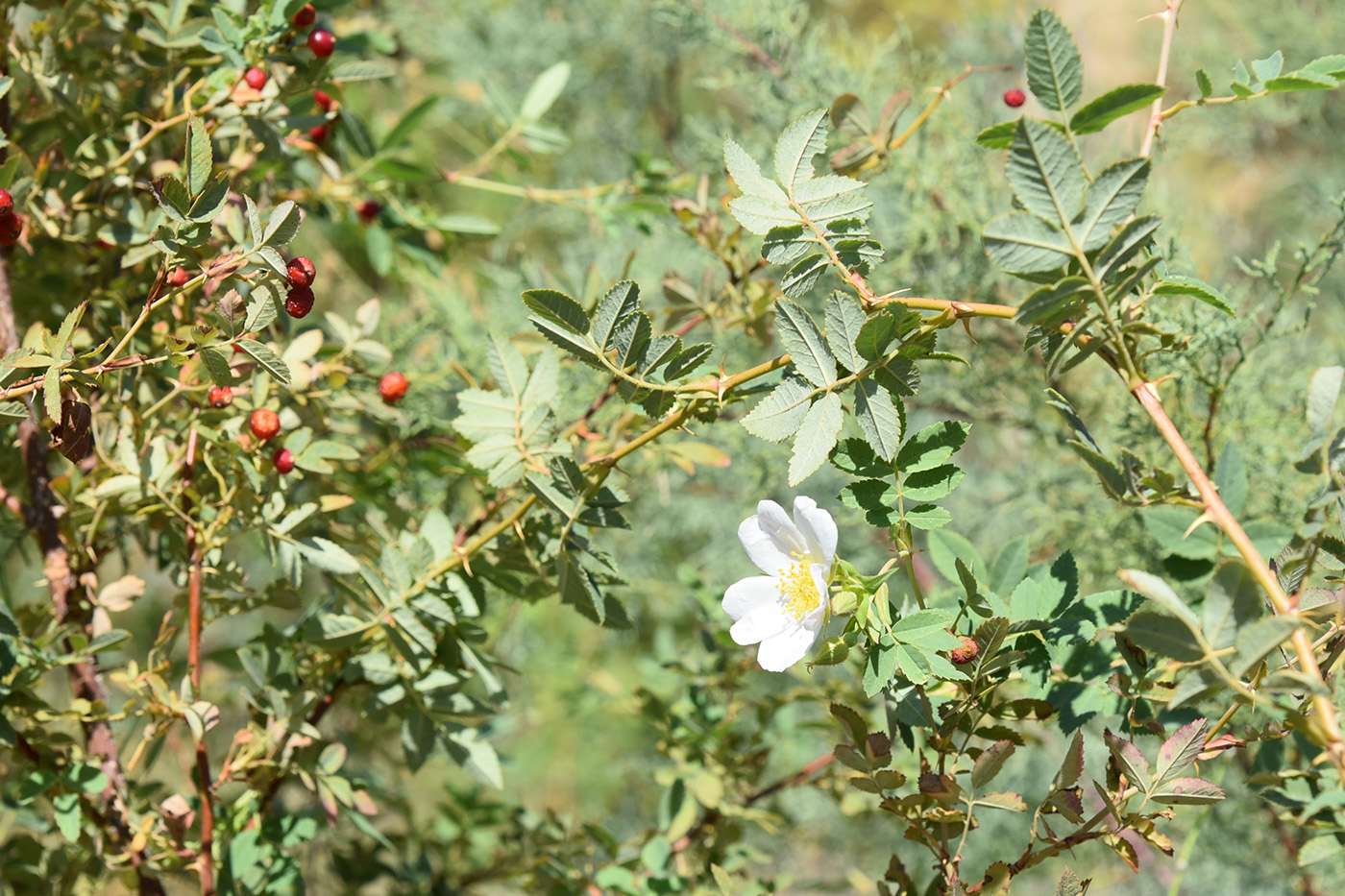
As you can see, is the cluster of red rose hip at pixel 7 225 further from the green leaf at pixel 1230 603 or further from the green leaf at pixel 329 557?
the green leaf at pixel 1230 603

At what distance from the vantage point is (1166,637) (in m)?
0.30

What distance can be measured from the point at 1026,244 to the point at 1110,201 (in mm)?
29

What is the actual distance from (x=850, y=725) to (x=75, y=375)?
34cm

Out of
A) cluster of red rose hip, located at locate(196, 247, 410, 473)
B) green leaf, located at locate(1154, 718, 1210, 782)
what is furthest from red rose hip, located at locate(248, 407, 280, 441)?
green leaf, located at locate(1154, 718, 1210, 782)

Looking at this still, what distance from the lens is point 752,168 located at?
39 centimetres

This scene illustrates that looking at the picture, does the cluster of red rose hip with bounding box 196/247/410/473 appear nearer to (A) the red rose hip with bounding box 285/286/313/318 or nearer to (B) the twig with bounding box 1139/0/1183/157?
(A) the red rose hip with bounding box 285/286/313/318

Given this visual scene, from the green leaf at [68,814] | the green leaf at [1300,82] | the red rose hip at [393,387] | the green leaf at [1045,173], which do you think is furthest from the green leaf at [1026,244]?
the green leaf at [68,814]

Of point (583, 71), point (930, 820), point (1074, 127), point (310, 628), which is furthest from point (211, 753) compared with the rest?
point (1074, 127)

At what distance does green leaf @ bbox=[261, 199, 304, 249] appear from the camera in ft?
1.20

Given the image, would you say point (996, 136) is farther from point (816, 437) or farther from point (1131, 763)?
point (1131, 763)

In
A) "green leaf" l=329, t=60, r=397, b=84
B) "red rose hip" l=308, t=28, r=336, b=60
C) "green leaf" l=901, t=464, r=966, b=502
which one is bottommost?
"green leaf" l=901, t=464, r=966, b=502

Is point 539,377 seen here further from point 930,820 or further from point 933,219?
point 933,219

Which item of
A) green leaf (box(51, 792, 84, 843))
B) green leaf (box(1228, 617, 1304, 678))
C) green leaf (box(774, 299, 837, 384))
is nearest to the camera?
green leaf (box(1228, 617, 1304, 678))

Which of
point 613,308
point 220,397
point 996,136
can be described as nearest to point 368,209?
point 220,397
